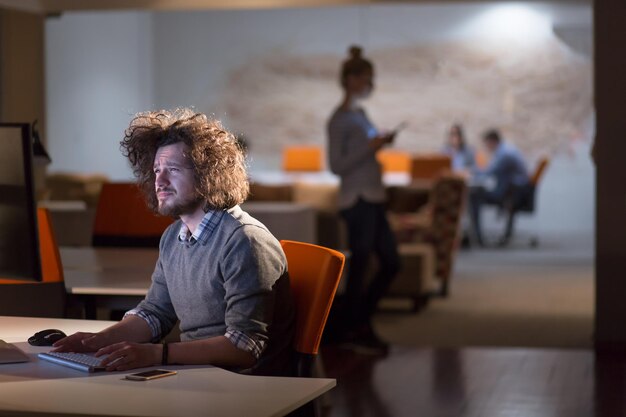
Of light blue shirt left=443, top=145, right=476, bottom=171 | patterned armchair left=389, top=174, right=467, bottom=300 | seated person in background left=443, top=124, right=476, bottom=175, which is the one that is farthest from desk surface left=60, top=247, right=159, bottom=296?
light blue shirt left=443, top=145, right=476, bottom=171

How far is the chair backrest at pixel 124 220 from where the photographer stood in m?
5.96

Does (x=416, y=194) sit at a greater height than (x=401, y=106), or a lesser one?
lesser

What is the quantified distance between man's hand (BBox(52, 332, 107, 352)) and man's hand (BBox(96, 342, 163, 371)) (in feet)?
0.53

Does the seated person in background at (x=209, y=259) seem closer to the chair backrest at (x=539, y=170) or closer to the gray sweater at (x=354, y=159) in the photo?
the gray sweater at (x=354, y=159)

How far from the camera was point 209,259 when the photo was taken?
10.2 feet

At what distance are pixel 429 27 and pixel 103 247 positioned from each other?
4.78 meters

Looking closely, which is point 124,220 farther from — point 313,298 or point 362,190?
point 313,298

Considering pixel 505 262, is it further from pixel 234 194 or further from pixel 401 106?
pixel 234 194

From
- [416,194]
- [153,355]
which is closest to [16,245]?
[153,355]

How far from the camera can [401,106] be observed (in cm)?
1050

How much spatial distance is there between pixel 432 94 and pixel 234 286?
7733mm

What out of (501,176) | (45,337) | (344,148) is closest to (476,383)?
(344,148)

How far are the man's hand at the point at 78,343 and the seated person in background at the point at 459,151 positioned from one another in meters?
8.40

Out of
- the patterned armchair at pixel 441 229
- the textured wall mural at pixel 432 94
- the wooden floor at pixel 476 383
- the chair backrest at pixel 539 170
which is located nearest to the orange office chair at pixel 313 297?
the wooden floor at pixel 476 383
